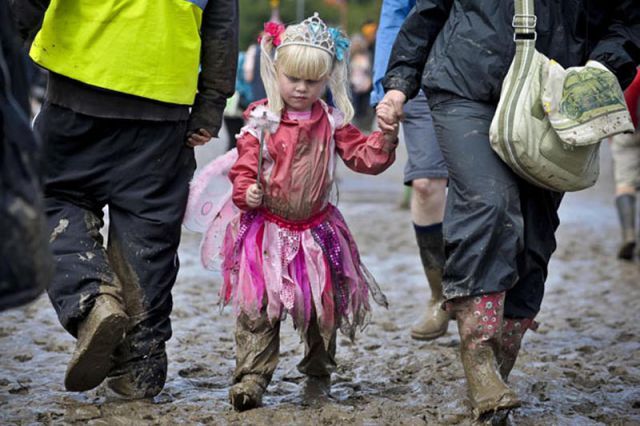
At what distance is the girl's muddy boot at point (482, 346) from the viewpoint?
3984mm

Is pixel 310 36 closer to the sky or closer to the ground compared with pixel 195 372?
closer to the sky

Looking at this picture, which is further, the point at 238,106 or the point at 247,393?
the point at 238,106

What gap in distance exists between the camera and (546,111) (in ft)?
12.9

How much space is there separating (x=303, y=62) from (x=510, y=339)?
1.31 m

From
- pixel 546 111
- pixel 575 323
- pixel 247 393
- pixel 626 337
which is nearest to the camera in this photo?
pixel 546 111

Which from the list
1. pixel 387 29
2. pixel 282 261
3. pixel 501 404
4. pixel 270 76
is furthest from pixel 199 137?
pixel 501 404

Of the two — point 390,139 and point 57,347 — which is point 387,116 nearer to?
point 390,139

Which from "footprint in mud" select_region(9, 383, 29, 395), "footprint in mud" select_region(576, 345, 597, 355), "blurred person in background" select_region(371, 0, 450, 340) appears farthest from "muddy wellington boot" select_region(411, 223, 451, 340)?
"footprint in mud" select_region(9, 383, 29, 395)

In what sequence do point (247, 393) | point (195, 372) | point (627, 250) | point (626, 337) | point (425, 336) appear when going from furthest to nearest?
point (627, 250) → point (626, 337) → point (425, 336) → point (195, 372) → point (247, 393)

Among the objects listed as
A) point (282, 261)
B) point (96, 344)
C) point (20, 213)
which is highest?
point (20, 213)

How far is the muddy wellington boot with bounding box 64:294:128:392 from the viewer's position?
4.07m

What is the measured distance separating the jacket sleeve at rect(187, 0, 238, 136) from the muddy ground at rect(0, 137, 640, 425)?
1093 mm

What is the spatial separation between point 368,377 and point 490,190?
132cm

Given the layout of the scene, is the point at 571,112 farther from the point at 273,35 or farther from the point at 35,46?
the point at 35,46
